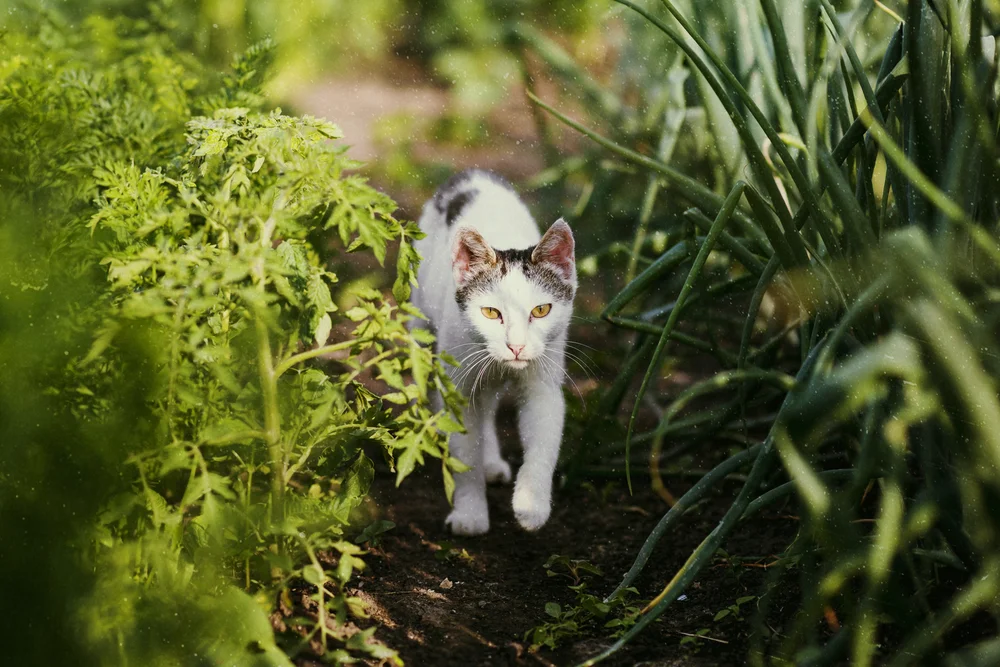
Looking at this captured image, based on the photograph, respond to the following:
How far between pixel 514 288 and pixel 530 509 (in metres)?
0.50

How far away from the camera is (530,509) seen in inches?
81.5

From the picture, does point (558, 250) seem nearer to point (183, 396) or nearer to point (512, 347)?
point (512, 347)

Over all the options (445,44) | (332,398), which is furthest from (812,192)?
(445,44)

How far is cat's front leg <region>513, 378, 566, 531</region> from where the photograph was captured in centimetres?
208

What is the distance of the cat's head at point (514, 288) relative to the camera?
Answer: 2.18 meters

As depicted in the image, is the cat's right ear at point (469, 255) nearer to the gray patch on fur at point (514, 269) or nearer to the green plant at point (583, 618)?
the gray patch on fur at point (514, 269)

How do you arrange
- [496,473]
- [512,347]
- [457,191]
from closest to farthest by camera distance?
[512,347]
[496,473]
[457,191]

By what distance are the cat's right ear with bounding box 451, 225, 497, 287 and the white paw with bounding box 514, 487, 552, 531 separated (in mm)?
515

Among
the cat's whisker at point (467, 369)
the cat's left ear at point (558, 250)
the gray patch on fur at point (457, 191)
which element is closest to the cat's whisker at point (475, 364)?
the cat's whisker at point (467, 369)

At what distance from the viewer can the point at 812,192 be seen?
1476 millimetres

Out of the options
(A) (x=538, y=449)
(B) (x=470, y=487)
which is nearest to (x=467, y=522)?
(B) (x=470, y=487)

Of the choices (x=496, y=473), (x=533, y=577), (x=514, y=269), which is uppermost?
(x=514, y=269)

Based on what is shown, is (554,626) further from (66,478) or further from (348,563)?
(66,478)

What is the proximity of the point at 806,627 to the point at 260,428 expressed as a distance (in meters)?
0.84
